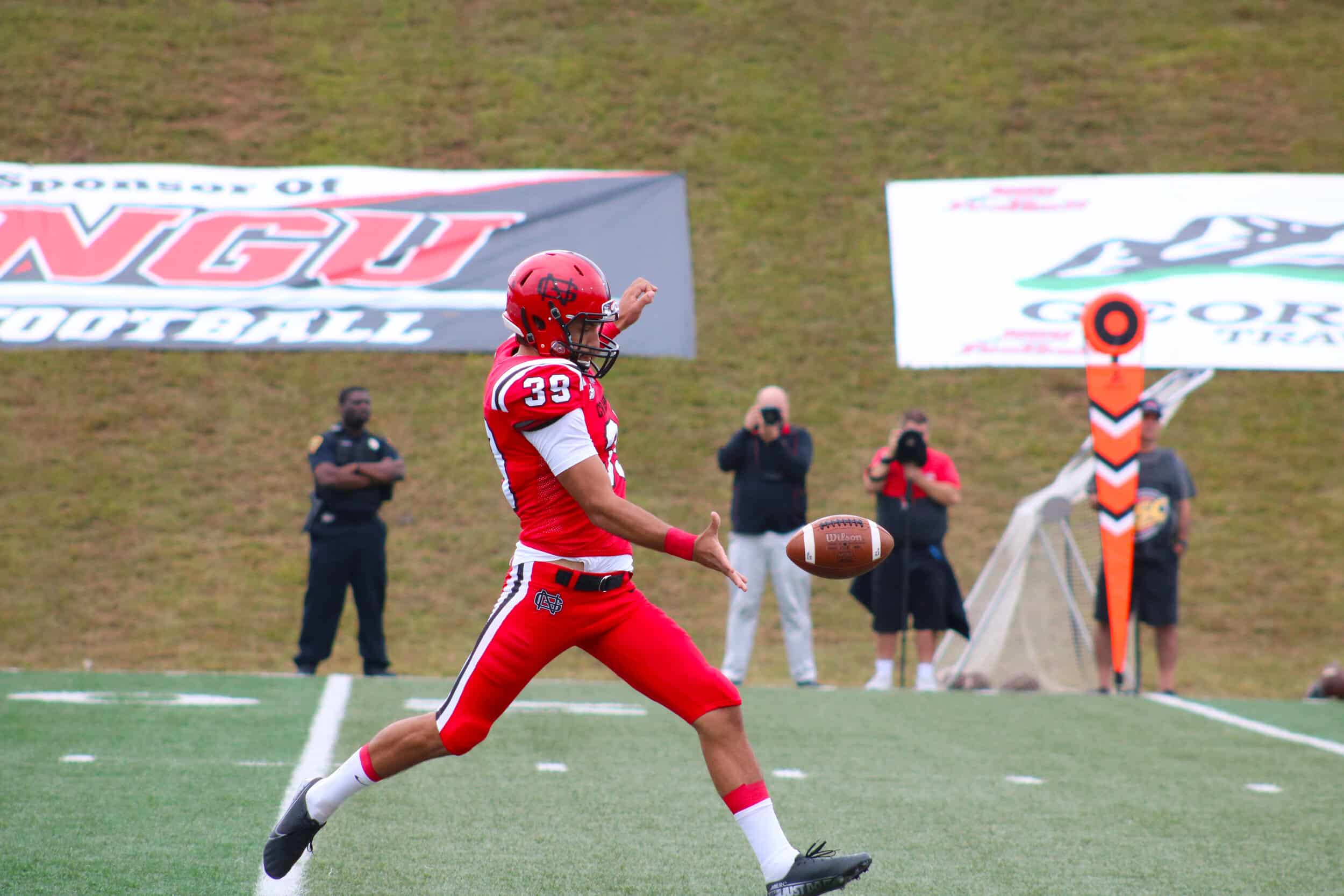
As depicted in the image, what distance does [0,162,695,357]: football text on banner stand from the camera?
38.1 feet

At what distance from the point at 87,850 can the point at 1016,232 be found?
9587 millimetres

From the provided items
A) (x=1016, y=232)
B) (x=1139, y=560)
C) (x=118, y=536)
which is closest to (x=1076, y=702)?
(x=1139, y=560)

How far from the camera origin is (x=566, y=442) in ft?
11.5

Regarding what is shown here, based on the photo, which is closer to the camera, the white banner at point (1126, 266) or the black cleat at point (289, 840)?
the black cleat at point (289, 840)

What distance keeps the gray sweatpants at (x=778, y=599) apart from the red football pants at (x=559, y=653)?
5602 millimetres

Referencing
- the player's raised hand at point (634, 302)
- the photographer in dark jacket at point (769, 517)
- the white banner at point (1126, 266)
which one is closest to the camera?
the player's raised hand at point (634, 302)

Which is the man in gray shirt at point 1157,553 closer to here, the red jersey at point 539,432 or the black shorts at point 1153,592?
the black shorts at point 1153,592

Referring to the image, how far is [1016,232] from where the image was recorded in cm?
1187

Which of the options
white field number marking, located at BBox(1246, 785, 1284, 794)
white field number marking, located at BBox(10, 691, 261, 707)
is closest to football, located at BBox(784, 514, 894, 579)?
white field number marking, located at BBox(1246, 785, 1284, 794)

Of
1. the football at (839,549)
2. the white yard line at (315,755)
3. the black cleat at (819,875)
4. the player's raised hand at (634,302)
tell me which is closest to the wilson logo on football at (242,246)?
the white yard line at (315,755)

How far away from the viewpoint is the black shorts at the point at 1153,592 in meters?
9.40

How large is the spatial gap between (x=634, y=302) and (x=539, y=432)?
2.03 ft

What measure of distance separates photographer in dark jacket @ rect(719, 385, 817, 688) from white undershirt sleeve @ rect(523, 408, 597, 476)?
18.5 feet

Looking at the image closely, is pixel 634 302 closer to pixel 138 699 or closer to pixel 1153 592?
pixel 138 699
